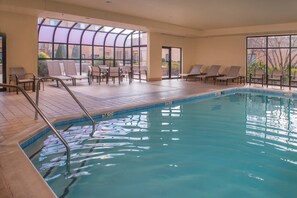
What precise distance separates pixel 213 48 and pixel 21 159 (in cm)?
1404

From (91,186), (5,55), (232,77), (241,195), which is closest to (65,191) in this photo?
(91,186)

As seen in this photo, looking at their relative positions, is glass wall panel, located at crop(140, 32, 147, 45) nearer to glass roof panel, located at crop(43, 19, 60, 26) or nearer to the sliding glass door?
the sliding glass door

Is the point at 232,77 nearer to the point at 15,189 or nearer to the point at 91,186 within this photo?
the point at 91,186

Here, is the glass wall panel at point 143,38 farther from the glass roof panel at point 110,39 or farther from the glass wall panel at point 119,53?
the glass roof panel at point 110,39

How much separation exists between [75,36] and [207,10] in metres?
7.12

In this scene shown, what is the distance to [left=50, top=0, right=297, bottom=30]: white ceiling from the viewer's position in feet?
28.9

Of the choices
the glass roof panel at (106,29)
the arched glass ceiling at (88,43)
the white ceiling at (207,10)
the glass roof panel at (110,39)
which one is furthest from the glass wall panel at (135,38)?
the white ceiling at (207,10)

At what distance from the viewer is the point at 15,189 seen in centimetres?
236

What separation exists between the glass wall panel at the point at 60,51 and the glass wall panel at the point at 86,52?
99cm

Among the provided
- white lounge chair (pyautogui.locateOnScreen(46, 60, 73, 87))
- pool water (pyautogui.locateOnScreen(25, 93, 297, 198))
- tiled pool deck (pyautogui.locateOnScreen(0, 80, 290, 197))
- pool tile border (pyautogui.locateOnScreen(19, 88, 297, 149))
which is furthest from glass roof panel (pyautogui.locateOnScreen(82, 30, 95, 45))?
pool water (pyautogui.locateOnScreen(25, 93, 297, 198))

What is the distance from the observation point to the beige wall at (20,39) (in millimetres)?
9055

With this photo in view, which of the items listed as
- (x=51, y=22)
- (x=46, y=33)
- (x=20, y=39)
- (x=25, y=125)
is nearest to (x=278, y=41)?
(x=51, y=22)

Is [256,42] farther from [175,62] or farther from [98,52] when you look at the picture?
[98,52]

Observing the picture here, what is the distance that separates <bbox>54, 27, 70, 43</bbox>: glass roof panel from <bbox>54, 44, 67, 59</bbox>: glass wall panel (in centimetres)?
24
